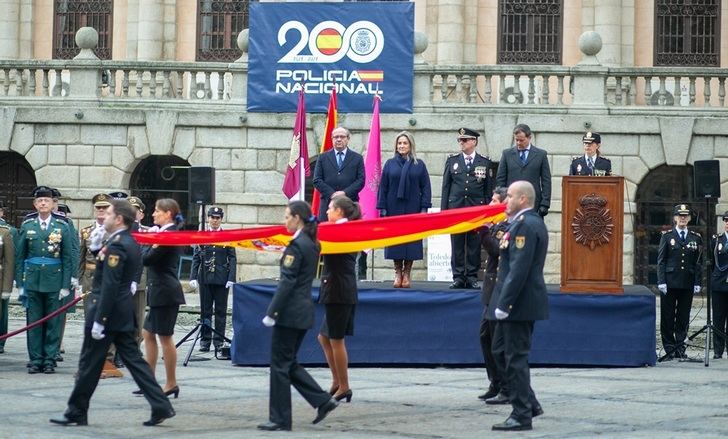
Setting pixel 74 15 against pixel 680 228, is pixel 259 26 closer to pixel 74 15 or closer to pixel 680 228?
pixel 74 15

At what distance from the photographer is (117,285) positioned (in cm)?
1419

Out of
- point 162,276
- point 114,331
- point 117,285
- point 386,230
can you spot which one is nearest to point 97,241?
point 162,276

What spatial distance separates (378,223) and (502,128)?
1393 cm

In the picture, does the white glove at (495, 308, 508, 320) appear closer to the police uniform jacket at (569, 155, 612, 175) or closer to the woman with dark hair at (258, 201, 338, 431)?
the woman with dark hair at (258, 201, 338, 431)

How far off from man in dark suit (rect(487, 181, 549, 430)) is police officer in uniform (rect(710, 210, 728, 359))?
7.71 m

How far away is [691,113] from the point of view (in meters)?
30.6

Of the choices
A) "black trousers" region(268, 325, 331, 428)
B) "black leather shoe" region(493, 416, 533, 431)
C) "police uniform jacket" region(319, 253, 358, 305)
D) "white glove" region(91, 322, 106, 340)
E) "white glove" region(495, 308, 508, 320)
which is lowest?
"black leather shoe" region(493, 416, 533, 431)

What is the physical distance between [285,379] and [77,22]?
25.3 metres

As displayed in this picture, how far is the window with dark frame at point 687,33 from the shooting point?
3481 centimetres

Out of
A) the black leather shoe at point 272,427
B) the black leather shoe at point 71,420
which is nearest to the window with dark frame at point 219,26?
the black leather shoe at point 71,420

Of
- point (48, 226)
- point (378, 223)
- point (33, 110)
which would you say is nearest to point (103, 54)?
point (33, 110)

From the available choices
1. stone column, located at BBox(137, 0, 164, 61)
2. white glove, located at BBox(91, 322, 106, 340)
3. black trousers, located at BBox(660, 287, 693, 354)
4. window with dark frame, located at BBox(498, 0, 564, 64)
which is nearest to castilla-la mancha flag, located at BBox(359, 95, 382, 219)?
black trousers, located at BBox(660, 287, 693, 354)

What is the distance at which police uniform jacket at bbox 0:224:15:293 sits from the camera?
1939 centimetres

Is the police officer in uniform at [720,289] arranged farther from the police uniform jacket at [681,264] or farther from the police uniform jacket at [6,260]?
the police uniform jacket at [6,260]
